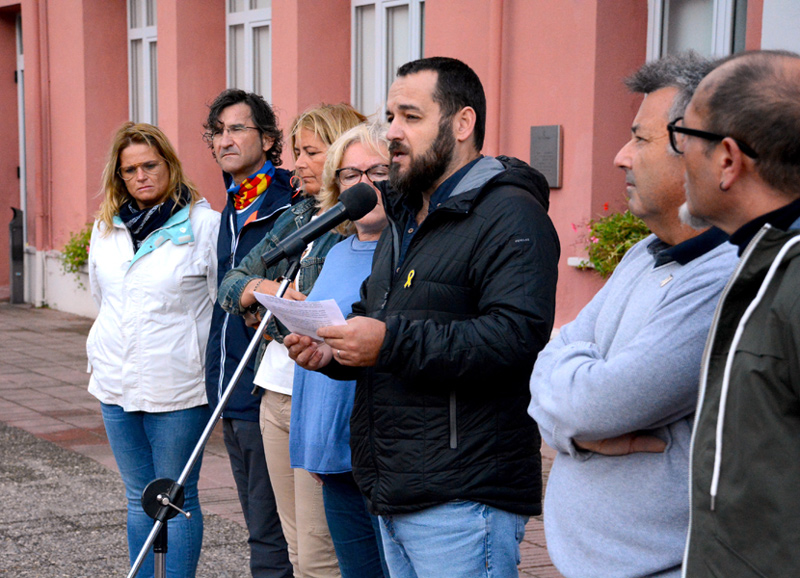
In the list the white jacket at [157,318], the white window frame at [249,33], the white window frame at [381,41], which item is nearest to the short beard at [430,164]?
the white jacket at [157,318]

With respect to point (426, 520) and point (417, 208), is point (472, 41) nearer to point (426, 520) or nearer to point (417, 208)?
point (417, 208)

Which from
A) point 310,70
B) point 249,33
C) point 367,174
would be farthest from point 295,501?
point 249,33

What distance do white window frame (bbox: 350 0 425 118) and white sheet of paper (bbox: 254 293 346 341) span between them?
6613 mm

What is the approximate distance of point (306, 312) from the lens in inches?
99.7

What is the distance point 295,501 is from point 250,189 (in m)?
1.26

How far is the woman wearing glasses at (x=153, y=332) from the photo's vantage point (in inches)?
156

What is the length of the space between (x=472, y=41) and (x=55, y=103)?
7948mm

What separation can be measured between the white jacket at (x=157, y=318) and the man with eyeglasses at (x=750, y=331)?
266 centimetres

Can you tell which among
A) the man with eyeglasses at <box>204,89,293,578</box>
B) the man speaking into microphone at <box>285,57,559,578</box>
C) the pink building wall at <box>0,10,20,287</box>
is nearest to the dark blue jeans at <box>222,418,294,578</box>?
the man with eyeglasses at <box>204,89,293,578</box>

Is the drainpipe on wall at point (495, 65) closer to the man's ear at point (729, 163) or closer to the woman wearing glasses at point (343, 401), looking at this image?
the woman wearing glasses at point (343, 401)

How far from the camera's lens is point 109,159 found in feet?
14.0

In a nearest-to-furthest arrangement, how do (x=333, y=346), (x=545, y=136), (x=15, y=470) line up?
1. (x=333, y=346)
2. (x=15, y=470)
3. (x=545, y=136)

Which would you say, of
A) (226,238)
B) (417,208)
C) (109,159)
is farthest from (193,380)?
(417,208)

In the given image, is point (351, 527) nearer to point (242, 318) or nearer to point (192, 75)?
point (242, 318)
